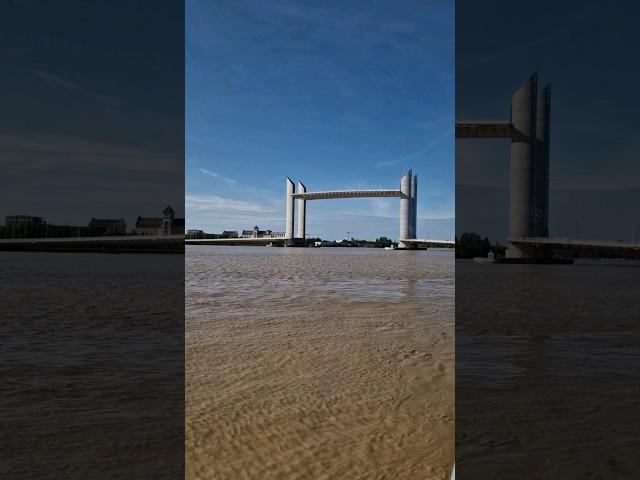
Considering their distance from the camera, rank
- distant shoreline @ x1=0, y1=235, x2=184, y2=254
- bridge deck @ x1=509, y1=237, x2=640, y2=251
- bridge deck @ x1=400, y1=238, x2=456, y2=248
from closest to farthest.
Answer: bridge deck @ x1=509, y1=237, x2=640, y2=251, distant shoreline @ x1=0, y1=235, x2=184, y2=254, bridge deck @ x1=400, y1=238, x2=456, y2=248

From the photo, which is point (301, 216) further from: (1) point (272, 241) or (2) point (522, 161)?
(2) point (522, 161)

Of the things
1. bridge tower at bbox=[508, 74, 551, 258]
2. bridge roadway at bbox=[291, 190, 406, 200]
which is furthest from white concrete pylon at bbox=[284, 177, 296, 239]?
bridge tower at bbox=[508, 74, 551, 258]

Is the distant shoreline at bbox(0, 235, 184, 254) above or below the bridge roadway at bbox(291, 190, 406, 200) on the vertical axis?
below

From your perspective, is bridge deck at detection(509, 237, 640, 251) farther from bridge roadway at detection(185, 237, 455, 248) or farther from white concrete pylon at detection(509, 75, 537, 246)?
bridge roadway at detection(185, 237, 455, 248)

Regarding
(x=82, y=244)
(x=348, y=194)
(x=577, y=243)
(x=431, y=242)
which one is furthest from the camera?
(x=348, y=194)

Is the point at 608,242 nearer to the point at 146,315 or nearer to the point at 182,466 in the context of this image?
the point at 146,315

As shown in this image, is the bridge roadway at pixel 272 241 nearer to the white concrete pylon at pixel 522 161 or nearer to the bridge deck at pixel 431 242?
the bridge deck at pixel 431 242

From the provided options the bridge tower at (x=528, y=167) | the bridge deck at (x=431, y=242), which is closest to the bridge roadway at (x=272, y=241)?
the bridge deck at (x=431, y=242)

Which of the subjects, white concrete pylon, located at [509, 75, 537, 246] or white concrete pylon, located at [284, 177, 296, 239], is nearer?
white concrete pylon, located at [509, 75, 537, 246]

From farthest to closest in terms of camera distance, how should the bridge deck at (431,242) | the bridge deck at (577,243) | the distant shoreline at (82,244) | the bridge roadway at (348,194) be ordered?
the bridge roadway at (348,194) → the bridge deck at (431,242) → the distant shoreline at (82,244) → the bridge deck at (577,243)

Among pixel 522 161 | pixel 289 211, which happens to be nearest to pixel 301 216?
pixel 289 211

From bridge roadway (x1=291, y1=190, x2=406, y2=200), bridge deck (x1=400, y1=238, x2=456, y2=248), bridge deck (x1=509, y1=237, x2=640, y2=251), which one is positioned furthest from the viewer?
bridge roadway (x1=291, y1=190, x2=406, y2=200)
